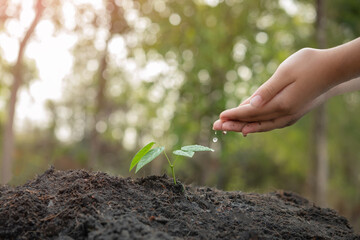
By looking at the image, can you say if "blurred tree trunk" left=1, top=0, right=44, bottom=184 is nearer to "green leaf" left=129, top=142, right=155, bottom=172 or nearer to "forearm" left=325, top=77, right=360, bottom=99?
"green leaf" left=129, top=142, right=155, bottom=172

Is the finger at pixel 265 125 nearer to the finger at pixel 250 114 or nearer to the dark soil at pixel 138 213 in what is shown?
the finger at pixel 250 114

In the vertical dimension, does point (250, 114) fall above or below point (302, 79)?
below

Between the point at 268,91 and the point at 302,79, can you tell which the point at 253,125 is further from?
the point at 302,79

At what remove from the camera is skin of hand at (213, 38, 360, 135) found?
139 centimetres

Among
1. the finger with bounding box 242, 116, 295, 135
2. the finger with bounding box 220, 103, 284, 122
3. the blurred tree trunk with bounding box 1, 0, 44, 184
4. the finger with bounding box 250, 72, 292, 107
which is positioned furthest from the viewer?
the blurred tree trunk with bounding box 1, 0, 44, 184

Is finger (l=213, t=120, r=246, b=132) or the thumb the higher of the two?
the thumb

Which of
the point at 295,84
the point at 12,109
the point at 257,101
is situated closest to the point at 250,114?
the point at 257,101

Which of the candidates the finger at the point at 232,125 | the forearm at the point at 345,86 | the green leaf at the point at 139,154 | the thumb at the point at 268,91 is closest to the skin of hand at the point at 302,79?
the thumb at the point at 268,91

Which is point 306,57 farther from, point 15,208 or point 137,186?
point 15,208

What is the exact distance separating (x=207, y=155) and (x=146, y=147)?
6908 millimetres

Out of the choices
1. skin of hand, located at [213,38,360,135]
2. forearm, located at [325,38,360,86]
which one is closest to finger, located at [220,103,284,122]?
skin of hand, located at [213,38,360,135]

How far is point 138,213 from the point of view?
4.75 ft

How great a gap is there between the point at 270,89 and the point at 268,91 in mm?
12

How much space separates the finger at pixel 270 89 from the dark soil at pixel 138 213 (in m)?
0.55
